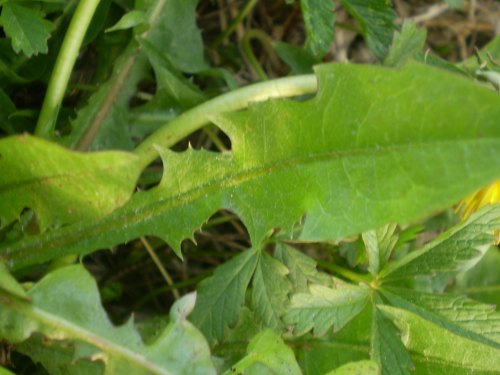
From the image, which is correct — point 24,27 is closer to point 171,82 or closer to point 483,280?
point 171,82

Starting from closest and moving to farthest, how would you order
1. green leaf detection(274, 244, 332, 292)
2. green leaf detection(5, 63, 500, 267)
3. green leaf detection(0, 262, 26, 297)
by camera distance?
green leaf detection(5, 63, 500, 267)
green leaf detection(0, 262, 26, 297)
green leaf detection(274, 244, 332, 292)

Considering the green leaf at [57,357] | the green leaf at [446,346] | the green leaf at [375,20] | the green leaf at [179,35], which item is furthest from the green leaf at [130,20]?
the green leaf at [446,346]

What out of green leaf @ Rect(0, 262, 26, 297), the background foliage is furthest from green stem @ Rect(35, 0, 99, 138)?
green leaf @ Rect(0, 262, 26, 297)

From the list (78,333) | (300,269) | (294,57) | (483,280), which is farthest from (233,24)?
(78,333)

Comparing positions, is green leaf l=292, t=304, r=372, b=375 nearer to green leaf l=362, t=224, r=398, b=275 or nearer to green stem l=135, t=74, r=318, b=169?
green leaf l=362, t=224, r=398, b=275

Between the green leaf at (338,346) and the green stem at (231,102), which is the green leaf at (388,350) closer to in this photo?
the green leaf at (338,346)
